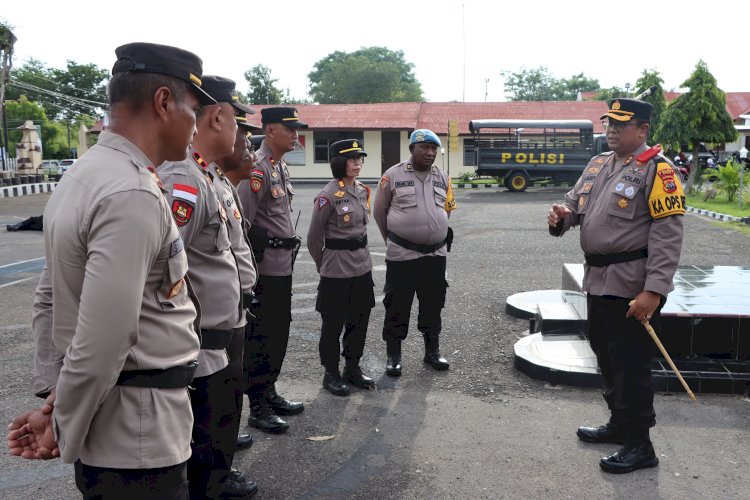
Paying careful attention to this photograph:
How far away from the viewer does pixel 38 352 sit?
181 centimetres

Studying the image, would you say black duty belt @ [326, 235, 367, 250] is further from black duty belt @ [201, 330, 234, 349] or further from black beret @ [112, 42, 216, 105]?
black beret @ [112, 42, 216, 105]

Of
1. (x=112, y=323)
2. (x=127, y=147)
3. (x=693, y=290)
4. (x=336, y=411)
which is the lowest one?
(x=336, y=411)

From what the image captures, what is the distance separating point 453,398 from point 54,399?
3195 millimetres

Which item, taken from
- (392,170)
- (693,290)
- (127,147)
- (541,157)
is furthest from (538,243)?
(541,157)

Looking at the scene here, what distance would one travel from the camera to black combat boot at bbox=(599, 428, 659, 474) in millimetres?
3420

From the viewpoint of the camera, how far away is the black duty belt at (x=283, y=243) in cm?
413

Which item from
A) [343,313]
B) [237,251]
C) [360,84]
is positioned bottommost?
[343,313]

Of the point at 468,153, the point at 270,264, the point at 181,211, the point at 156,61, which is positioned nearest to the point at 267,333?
the point at 270,264

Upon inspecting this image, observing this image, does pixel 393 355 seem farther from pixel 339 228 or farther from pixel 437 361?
pixel 339 228

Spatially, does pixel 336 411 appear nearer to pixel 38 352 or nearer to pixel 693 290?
pixel 38 352

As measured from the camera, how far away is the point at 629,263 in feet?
11.7

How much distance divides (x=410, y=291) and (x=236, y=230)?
8.19ft

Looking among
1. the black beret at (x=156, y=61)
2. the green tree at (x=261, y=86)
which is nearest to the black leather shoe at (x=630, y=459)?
the black beret at (x=156, y=61)

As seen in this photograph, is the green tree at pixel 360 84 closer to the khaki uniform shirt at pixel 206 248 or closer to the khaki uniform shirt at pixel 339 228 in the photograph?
the khaki uniform shirt at pixel 339 228
